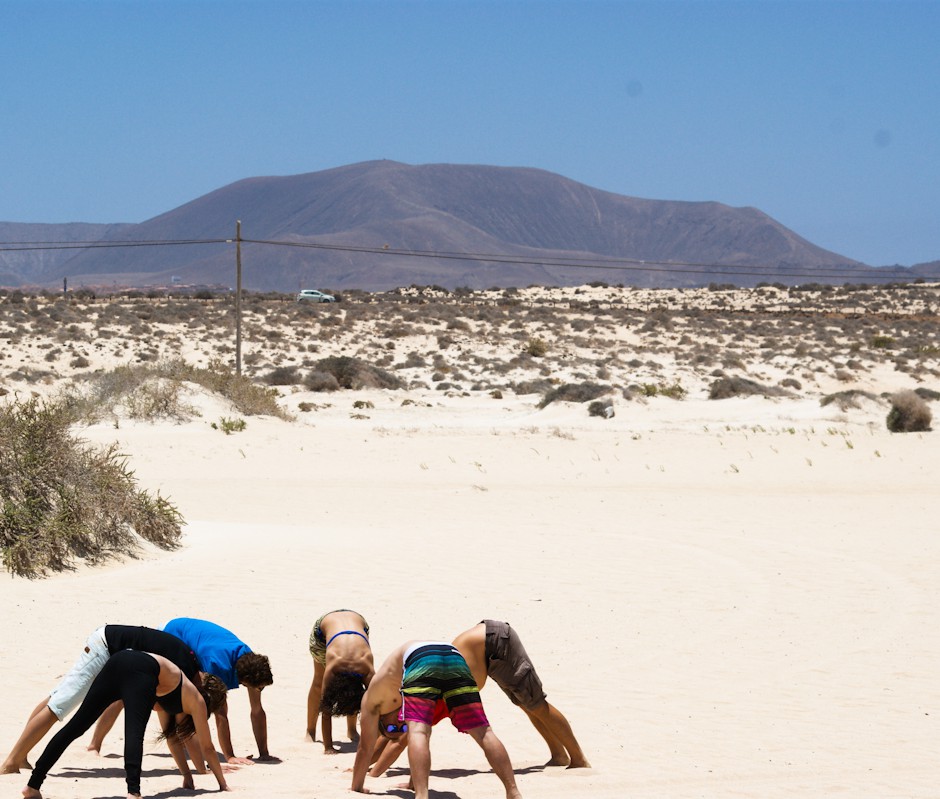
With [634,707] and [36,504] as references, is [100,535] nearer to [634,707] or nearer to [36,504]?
[36,504]

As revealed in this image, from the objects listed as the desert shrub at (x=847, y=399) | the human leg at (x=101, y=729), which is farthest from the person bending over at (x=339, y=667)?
the desert shrub at (x=847, y=399)

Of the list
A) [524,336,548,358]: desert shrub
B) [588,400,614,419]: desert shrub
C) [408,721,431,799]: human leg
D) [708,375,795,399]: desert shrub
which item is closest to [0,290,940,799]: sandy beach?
[408,721,431,799]: human leg

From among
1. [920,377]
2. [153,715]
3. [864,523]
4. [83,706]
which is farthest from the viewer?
[920,377]

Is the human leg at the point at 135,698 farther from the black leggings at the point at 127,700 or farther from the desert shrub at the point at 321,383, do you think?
the desert shrub at the point at 321,383

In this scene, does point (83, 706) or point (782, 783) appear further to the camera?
point (782, 783)

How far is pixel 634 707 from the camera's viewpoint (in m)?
8.99

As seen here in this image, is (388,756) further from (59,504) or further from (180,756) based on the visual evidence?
(59,504)

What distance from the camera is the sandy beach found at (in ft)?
24.6

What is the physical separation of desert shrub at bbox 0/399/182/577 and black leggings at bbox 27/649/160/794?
6.65 m

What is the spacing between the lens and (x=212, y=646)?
23.8ft

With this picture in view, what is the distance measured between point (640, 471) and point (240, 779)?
1826 cm

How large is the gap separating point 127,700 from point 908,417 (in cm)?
2735

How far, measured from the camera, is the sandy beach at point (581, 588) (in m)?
7.49

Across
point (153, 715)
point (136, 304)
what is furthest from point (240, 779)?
point (136, 304)
